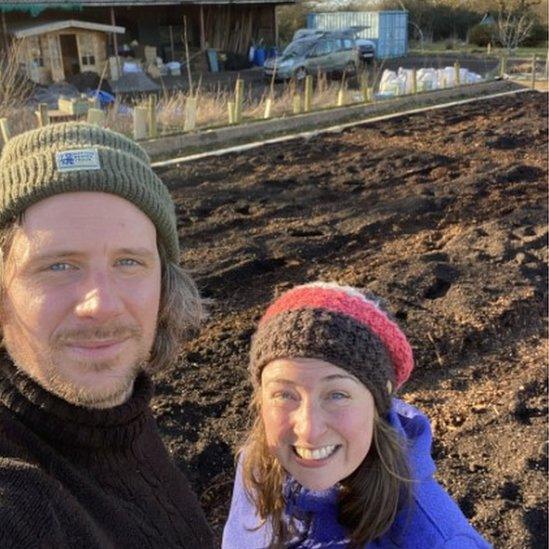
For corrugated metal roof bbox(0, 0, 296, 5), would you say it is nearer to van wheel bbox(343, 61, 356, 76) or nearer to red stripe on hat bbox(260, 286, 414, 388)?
van wheel bbox(343, 61, 356, 76)

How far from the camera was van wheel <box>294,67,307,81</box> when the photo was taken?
2380 centimetres

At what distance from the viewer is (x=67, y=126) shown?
5.58 feet

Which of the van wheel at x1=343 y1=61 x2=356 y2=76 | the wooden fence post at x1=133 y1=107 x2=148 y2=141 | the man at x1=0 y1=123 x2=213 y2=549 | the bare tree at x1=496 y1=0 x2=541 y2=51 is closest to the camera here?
the man at x1=0 y1=123 x2=213 y2=549

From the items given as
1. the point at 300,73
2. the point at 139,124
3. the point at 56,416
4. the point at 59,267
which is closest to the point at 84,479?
the point at 56,416

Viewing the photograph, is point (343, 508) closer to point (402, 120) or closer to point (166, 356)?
point (166, 356)

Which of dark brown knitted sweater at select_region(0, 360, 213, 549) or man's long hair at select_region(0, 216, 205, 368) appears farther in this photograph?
man's long hair at select_region(0, 216, 205, 368)

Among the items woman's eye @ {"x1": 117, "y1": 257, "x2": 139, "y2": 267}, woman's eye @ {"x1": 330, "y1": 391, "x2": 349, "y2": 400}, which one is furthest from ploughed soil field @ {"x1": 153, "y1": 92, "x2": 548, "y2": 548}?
woman's eye @ {"x1": 117, "y1": 257, "x2": 139, "y2": 267}

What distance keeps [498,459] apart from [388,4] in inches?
1761

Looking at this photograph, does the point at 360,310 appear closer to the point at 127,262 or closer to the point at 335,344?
the point at 335,344

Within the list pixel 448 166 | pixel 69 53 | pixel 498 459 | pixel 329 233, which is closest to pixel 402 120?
pixel 448 166

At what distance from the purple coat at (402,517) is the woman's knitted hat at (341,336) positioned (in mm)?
198

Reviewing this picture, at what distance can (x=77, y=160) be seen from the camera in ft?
5.14

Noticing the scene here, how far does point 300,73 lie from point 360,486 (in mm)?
23353

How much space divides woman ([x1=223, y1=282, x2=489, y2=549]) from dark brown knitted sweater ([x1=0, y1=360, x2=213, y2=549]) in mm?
331
